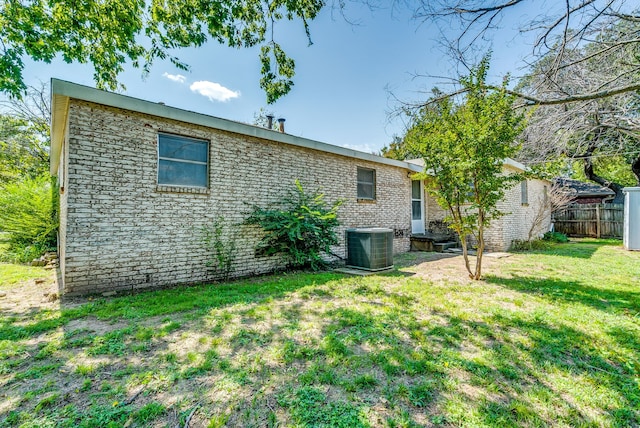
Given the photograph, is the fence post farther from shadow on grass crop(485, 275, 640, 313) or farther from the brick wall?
the brick wall

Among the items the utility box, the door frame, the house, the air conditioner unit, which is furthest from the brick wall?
the utility box

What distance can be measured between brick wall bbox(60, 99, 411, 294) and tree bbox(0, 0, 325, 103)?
168 cm

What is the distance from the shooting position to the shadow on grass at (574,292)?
410cm

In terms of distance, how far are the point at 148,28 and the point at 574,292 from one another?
9.98m

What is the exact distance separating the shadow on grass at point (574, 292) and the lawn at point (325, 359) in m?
0.06

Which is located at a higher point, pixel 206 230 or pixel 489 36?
→ pixel 489 36

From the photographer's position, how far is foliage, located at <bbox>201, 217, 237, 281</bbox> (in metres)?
5.62

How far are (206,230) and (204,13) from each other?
4108 millimetres

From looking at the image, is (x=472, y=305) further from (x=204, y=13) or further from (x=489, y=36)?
(x=204, y=13)

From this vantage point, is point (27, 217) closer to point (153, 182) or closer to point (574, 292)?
point (153, 182)

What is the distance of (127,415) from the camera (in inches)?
72.0

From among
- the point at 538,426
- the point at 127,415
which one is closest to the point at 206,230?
the point at 127,415

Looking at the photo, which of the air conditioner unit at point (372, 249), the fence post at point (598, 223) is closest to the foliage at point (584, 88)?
the air conditioner unit at point (372, 249)

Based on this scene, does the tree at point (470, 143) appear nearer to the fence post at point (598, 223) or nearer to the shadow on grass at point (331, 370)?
the shadow on grass at point (331, 370)
